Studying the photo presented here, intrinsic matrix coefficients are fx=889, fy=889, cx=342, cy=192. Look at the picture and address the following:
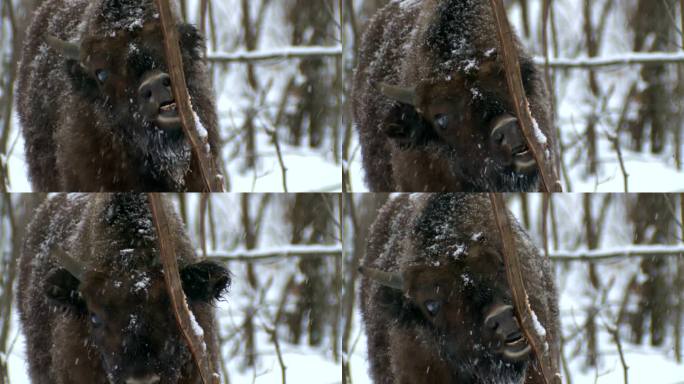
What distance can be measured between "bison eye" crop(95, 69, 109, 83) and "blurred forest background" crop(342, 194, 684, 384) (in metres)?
0.70

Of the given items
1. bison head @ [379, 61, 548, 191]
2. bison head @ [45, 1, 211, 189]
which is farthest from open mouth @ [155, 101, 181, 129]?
bison head @ [379, 61, 548, 191]

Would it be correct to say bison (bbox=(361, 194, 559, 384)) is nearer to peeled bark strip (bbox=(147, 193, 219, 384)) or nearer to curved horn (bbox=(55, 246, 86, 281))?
peeled bark strip (bbox=(147, 193, 219, 384))

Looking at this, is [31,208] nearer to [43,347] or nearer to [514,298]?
[43,347]

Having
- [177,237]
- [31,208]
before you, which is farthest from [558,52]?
[31,208]

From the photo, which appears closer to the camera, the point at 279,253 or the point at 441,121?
the point at 441,121

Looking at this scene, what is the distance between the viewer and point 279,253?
7.88ft

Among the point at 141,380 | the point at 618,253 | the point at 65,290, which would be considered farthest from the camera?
the point at 618,253

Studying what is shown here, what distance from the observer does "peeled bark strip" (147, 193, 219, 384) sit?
7.13ft

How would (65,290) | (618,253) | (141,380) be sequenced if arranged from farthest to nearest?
(618,253) < (65,290) < (141,380)

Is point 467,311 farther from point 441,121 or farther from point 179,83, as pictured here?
point 179,83

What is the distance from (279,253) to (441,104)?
60 centimetres

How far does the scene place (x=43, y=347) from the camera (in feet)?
7.88

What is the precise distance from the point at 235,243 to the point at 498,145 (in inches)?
29.6

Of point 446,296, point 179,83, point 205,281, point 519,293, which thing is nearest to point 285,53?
point 179,83
